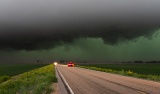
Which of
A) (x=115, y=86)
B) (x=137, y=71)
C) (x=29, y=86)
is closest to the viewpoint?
(x=115, y=86)

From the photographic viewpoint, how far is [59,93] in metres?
18.6

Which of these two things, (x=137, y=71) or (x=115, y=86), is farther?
(x=137, y=71)

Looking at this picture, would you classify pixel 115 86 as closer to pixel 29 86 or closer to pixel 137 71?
pixel 29 86

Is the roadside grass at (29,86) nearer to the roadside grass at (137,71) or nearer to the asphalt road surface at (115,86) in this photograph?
the asphalt road surface at (115,86)

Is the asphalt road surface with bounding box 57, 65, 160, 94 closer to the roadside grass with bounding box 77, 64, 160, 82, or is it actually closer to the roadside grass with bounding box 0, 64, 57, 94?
the roadside grass with bounding box 0, 64, 57, 94

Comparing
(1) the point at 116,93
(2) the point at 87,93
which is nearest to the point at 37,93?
(2) the point at 87,93

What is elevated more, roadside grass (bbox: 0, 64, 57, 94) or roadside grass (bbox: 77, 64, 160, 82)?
roadside grass (bbox: 77, 64, 160, 82)

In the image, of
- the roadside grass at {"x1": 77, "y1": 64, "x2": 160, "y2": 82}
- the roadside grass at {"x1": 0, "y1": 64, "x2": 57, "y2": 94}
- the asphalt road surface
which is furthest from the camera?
the roadside grass at {"x1": 77, "y1": 64, "x2": 160, "y2": 82}

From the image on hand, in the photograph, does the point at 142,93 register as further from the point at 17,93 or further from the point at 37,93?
the point at 17,93

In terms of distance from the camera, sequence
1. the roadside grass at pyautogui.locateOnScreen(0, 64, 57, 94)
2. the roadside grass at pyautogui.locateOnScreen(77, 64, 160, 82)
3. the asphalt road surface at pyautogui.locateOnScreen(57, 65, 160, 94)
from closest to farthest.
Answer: the asphalt road surface at pyautogui.locateOnScreen(57, 65, 160, 94) < the roadside grass at pyautogui.locateOnScreen(0, 64, 57, 94) < the roadside grass at pyautogui.locateOnScreen(77, 64, 160, 82)

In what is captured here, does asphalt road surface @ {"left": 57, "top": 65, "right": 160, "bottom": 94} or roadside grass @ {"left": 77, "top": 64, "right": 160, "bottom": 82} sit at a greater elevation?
roadside grass @ {"left": 77, "top": 64, "right": 160, "bottom": 82}

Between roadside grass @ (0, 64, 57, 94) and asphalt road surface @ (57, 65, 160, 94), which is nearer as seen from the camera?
asphalt road surface @ (57, 65, 160, 94)

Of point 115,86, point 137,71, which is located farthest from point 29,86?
point 137,71

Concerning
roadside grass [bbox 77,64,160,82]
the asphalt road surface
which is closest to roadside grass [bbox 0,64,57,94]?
the asphalt road surface
